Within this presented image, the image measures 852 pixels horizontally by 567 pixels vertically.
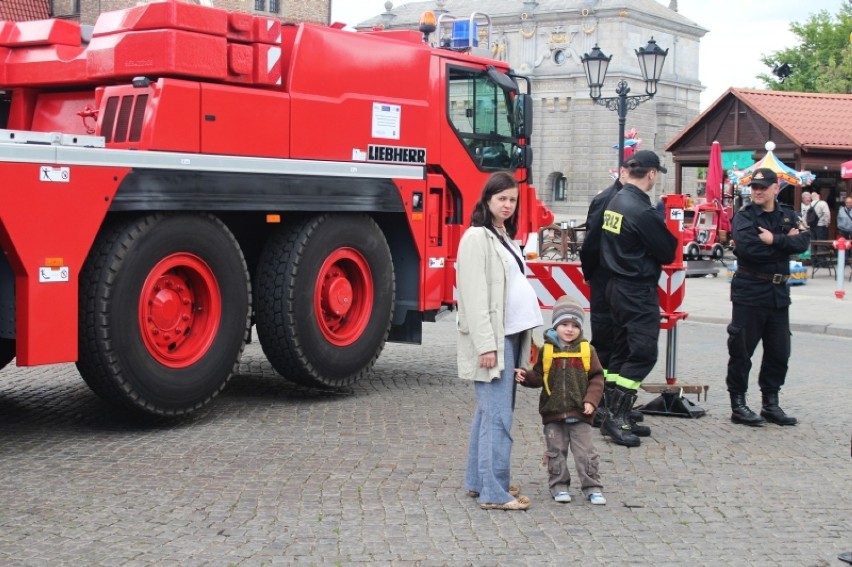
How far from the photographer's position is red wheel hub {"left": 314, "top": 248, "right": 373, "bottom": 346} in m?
10.7

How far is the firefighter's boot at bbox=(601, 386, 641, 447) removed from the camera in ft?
29.2

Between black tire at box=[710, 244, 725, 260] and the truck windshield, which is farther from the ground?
the truck windshield

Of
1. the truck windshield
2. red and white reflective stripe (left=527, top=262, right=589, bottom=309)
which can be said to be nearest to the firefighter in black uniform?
red and white reflective stripe (left=527, top=262, right=589, bottom=309)

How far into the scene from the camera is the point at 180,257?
9.38m

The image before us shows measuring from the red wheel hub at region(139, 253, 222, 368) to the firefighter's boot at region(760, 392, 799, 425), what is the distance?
4117mm

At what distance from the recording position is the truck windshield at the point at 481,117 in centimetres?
1211

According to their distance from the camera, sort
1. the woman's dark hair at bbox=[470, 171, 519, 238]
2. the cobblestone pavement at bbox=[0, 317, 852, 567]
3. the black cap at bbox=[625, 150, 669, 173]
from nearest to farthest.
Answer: the cobblestone pavement at bbox=[0, 317, 852, 567] < the woman's dark hair at bbox=[470, 171, 519, 238] < the black cap at bbox=[625, 150, 669, 173]

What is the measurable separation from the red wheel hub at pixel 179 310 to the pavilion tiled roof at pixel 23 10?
29054 mm

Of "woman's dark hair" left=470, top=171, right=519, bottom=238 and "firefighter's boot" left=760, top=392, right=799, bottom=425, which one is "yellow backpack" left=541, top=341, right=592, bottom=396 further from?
"firefighter's boot" left=760, top=392, right=799, bottom=425

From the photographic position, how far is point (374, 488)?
7.57 m

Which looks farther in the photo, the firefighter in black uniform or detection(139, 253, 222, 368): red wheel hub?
the firefighter in black uniform

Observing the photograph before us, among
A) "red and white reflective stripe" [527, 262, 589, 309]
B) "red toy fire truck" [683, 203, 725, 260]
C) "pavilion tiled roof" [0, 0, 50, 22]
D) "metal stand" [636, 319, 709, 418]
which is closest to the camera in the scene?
"metal stand" [636, 319, 709, 418]

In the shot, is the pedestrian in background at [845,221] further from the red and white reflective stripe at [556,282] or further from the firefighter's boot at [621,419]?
the firefighter's boot at [621,419]

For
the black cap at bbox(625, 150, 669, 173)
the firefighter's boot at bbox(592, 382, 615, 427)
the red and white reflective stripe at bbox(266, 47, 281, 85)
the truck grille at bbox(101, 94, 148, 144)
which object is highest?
the red and white reflective stripe at bbox(266, 47, 281, 85)
